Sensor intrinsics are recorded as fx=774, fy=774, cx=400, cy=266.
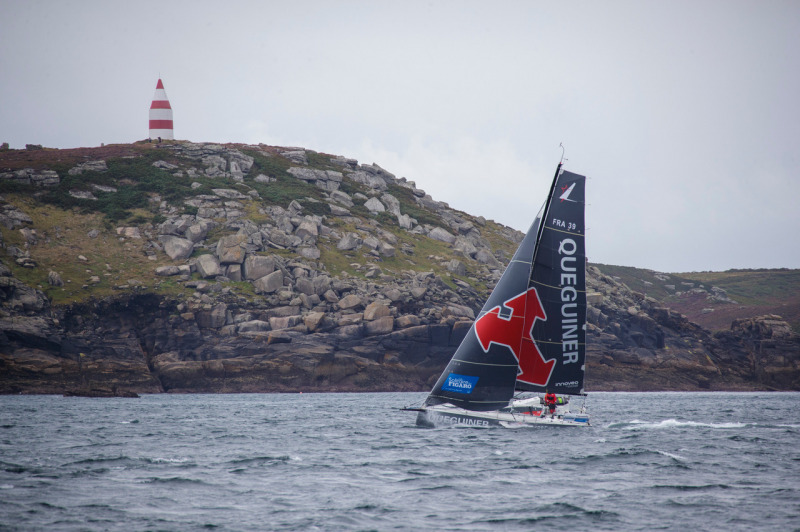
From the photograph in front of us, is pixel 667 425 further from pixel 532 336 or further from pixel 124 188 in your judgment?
pixel 124 188

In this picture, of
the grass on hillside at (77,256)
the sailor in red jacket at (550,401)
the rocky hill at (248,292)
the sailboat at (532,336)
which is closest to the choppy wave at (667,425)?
the sailboat at (532,336)

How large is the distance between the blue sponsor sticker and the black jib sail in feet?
0.41

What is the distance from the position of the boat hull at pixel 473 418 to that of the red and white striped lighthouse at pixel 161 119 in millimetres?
87583

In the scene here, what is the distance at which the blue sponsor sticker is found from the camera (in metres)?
32.1

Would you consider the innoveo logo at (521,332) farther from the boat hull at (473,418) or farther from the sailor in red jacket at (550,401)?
the boat hull at (473,418)

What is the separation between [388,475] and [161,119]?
323ft

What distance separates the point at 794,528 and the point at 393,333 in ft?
190

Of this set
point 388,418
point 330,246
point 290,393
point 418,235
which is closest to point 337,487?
point 388,418

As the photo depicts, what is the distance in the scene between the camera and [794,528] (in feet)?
54.5

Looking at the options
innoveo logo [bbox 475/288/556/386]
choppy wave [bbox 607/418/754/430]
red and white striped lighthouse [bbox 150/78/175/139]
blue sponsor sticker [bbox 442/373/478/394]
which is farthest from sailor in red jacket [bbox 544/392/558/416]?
red and white striped lighthouse [bbox 150/78/175/139]

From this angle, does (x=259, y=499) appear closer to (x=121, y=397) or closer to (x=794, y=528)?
(x=794, y=528)

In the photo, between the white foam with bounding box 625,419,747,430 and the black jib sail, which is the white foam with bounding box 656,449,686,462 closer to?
the black jib sail

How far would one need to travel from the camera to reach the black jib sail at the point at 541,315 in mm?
32562

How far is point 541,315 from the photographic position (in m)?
33.2
